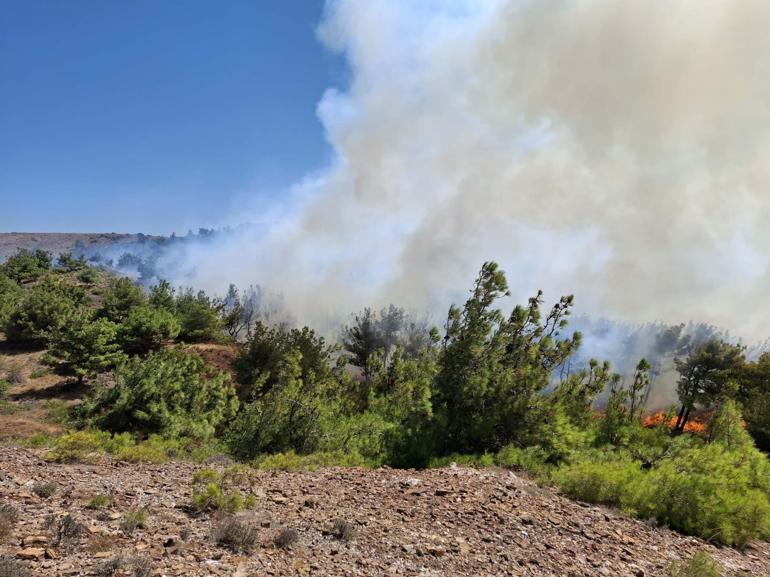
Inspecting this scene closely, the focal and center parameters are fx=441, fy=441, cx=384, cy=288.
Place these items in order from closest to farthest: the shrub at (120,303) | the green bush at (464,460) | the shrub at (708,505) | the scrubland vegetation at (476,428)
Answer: the shrub at (708,505)
the scrubland vegetation at (476,428)
the green bush at (464,460)
the shrub at (120,303)

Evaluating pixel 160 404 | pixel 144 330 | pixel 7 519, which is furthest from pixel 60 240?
pixel 7 519

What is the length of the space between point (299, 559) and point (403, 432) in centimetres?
654

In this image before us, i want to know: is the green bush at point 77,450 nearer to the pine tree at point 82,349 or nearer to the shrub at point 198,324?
the pine tree at point 82,349

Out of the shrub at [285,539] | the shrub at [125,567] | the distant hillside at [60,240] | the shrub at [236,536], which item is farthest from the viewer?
the distant hillside at [60,240]

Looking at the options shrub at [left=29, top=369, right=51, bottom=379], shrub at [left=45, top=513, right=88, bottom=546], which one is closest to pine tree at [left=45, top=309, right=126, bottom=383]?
shrub at [left=29, top=369, right=51, bottom=379]

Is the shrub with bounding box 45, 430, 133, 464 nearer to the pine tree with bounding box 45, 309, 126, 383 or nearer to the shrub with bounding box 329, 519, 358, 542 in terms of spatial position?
the shrub with bounding box 329, 519, 358, 542

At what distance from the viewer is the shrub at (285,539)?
15.4ft

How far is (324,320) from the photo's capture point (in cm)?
6388

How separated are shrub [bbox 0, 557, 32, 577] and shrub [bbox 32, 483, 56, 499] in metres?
2.06

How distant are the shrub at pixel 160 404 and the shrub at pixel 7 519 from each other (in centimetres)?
766

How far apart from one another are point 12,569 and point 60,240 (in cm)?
13316

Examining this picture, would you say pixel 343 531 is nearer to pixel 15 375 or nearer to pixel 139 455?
pixel 139 455

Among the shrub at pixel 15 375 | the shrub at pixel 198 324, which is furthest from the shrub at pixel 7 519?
the shrub at pixel 198 324

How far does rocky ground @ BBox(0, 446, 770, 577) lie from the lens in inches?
162
